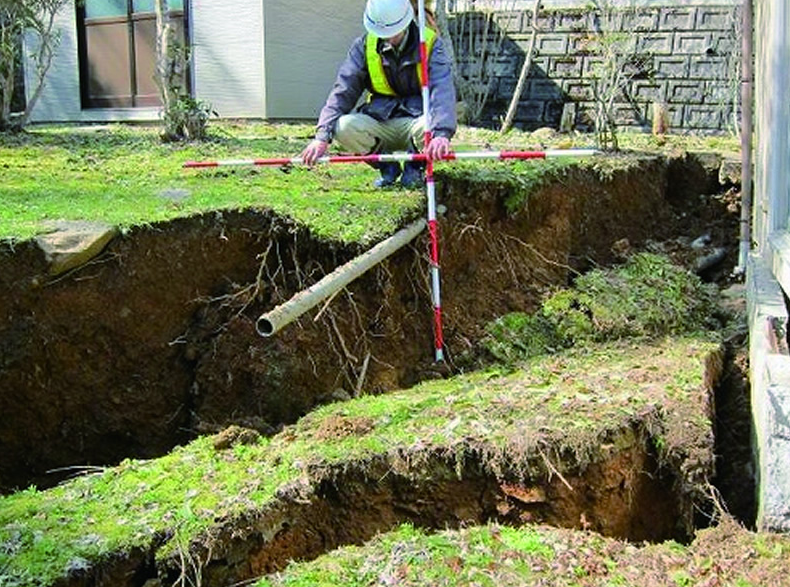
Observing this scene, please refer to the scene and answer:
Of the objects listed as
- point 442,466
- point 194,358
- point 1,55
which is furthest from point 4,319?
point 1,55

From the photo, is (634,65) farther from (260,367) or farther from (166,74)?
(260,367)

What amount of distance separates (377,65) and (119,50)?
7.18m

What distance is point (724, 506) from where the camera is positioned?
3998 mm

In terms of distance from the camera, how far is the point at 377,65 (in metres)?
6.04

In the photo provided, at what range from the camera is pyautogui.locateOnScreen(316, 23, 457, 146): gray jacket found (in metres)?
5.70

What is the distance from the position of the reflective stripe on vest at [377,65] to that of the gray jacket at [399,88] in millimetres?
27

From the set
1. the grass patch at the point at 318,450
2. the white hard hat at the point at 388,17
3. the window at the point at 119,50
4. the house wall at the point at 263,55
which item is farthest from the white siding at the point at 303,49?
the grass patch at the point at 318,450

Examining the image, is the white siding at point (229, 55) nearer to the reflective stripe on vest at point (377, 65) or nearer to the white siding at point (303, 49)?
the white siding at point (303, 49)

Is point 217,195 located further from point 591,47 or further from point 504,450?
point 591,47

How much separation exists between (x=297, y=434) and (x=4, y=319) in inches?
62.9

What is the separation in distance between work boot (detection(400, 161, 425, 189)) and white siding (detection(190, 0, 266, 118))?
5.41 meters

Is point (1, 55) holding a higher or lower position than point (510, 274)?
higher

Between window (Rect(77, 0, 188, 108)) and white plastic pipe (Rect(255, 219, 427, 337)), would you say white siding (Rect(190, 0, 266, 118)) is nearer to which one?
window (Rect(77, 0, 188, 108))

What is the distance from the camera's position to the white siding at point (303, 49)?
36.9ft
